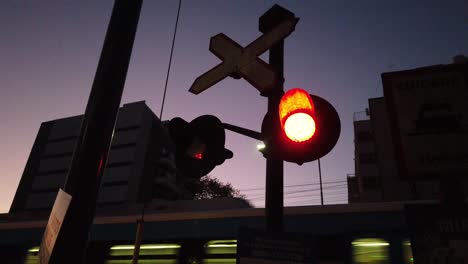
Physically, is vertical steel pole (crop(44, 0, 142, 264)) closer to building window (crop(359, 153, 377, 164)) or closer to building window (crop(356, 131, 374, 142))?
building window (crop(359, 153, 377, 164))

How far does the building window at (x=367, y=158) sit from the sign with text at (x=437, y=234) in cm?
3772

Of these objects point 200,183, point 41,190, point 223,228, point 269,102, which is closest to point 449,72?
point 269,102

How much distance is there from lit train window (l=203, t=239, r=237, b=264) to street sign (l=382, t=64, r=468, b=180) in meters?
5.94

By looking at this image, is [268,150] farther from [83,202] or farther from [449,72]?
[449,72]

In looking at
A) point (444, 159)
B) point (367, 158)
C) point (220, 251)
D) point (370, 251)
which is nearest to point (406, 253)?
point (370, 251)

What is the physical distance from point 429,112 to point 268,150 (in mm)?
1467

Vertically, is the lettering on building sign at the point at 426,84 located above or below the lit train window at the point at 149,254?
above

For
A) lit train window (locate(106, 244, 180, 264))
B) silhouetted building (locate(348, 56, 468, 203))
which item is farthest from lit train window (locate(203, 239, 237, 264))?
silhouetted building (locate(348, 56, 468, 203))

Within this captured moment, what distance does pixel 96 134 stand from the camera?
1535 millimetres

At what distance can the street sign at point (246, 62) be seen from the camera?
204 cm

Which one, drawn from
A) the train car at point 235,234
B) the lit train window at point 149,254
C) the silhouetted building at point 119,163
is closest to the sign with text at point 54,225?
the train car at point 235,234

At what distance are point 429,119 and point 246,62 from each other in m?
1.46

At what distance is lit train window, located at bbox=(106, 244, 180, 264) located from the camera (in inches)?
326

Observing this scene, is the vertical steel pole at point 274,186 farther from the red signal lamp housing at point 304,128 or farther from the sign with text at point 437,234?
the sign with text at point 437,234
